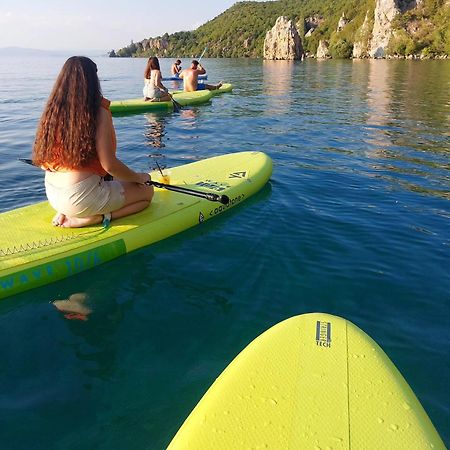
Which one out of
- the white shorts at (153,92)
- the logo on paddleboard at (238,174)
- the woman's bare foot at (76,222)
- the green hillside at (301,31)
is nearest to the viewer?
the woman's bare foot at (76,222)

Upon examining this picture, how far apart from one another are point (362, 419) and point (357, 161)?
24.5ft

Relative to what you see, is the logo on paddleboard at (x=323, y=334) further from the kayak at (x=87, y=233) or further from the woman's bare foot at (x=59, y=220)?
the woman's bare foot at (x=59, y=220)

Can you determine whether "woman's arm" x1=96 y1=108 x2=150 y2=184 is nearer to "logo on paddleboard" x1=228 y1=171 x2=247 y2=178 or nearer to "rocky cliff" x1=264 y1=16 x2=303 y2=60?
"logo on paddleboard" x1=228 y1=171 x2=247 y2=178

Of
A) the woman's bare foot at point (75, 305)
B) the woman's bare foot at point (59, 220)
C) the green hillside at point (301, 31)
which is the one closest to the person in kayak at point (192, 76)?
the woman's bare foot at point (59, 220)

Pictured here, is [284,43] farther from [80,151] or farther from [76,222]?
[80,151]

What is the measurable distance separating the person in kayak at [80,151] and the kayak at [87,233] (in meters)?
0.24

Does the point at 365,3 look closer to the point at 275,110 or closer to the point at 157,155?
the point at 275,110

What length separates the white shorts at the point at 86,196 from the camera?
451cm

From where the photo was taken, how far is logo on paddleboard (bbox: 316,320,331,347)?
2879mm

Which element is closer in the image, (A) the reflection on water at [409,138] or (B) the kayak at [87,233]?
(B) the kayak at [87,233]

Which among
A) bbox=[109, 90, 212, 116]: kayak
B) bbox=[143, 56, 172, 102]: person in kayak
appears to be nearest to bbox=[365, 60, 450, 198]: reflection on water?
bbox=[109, 90, 212, 116]: kayak

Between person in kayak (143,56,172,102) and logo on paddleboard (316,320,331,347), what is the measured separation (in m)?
12.5

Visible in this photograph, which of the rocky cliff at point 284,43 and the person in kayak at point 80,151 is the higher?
the rocky cliff at point 284,43

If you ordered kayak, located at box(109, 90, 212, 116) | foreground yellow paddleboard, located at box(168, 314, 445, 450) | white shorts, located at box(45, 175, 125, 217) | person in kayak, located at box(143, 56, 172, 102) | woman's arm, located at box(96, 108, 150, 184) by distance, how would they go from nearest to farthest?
foreground yellow paddleboard, located at box(168, 314, 445, 450), woman's arm, located at box(96, 108, 150, 184), white shorts, located at box(45, 175, 125, 217), person in kayak, located at box(143, 56, 172, 102), kayak, located at box(109, 90, 212, 116)
